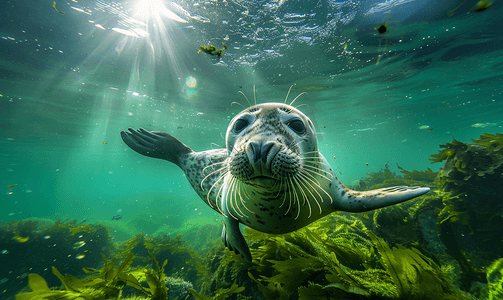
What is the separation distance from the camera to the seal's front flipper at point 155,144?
3.24 metres

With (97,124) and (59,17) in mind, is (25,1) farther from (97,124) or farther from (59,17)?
(97,124)

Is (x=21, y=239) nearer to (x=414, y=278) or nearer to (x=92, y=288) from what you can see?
(x=92, y=288)

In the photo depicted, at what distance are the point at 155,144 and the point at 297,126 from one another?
102 inches

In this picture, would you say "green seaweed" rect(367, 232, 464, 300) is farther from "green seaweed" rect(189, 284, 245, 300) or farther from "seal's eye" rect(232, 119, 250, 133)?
"seal's eye" rect(232, 119, 250, 133)

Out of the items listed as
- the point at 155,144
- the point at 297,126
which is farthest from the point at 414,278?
the point at 155,144

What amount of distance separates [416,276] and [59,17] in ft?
31.5

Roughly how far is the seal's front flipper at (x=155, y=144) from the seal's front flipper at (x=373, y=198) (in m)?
2.56

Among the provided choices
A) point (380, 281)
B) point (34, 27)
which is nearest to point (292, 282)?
point (380, 281)

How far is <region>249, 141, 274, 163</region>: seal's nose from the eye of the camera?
1.15 m

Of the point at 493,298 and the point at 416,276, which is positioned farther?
the point at 493,298

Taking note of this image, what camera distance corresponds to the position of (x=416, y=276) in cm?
147

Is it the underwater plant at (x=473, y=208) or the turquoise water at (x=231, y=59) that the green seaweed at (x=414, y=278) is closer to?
the underwater plant at (x=473, y=208)

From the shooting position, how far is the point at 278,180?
131cm

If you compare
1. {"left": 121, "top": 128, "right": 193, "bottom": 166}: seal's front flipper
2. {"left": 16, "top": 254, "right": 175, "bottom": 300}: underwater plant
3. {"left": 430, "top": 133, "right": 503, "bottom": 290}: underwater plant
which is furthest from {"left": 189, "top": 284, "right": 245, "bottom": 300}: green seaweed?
{"left": 430, "top": 133, "right": 503, "bottom": 290}: underwater plant
